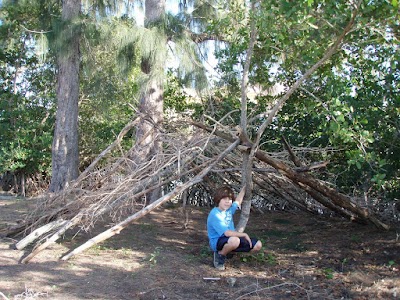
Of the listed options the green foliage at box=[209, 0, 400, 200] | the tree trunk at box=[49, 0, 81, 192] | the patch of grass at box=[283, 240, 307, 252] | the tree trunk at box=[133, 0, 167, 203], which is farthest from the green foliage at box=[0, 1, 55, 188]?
the patch of grass at box=[283, 240, 307, 252]

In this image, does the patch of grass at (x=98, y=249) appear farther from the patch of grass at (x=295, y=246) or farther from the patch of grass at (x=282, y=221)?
the patch of grass at (x=282, y=221)

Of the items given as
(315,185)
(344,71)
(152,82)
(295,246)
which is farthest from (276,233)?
(152,82)

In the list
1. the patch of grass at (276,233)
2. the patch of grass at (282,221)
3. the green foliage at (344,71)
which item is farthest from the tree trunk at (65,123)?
the patch of grass at (276,233)

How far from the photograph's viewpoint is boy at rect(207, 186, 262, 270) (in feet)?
16.1

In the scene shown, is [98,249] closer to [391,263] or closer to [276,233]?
[276,233]

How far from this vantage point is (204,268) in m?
5.14

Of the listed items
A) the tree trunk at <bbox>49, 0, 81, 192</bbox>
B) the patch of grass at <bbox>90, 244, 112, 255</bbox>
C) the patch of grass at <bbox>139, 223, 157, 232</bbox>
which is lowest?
the patch of grass at <bbox>90, 244, 112, 255</bbox>

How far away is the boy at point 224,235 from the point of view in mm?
4910

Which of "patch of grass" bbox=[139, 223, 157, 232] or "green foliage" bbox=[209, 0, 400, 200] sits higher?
"green foliage" bbox=[209, 0, 400, 200]

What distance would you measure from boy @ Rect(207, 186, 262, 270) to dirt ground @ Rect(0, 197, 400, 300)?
0.23m

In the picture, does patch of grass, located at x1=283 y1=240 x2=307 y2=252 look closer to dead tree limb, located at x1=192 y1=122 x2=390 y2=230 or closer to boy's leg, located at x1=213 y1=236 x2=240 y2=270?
dead tree limb, located at x1=192 y1=122 x2=390 y2=230

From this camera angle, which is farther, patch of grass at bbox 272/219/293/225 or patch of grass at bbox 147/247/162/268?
patch of grass at bbox 272/219/293/225

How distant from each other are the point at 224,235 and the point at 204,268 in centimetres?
48

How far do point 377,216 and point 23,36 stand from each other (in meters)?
10.9
